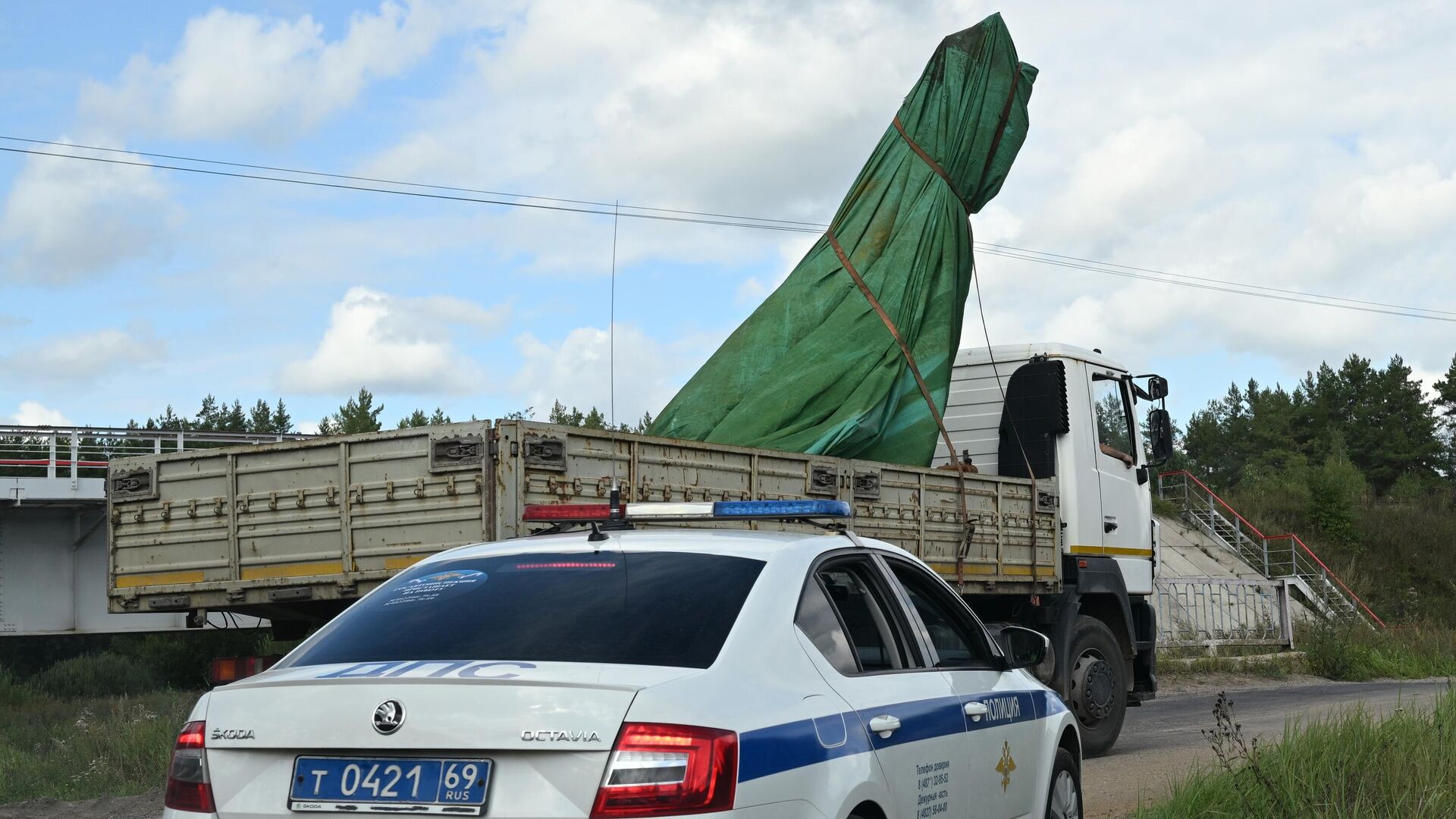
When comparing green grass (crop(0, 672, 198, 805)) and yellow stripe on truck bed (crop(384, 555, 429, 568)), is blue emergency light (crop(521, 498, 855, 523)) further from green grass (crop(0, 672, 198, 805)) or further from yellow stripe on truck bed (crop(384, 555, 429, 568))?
green grass (crop(0, 672, 198, 805))

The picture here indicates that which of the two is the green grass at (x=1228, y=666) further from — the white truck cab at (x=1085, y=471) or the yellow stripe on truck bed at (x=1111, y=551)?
the white truck cab at (x=1085, y=471)

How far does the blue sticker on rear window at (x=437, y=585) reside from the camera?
13.9ft

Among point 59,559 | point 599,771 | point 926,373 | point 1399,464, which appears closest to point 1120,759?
point 926,373

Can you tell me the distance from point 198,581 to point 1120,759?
6972 millimetres

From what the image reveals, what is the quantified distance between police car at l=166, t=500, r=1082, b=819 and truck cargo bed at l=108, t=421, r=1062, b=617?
9.84 feet

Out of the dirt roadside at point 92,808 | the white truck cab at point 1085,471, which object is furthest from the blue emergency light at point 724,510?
the white truck cab at point 1085,471

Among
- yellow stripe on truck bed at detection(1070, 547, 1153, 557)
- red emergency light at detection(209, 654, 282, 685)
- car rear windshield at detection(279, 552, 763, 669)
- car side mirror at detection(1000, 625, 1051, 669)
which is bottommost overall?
red emergency light at detection(209, 654, 282, 685)

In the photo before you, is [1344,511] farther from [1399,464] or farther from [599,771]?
[599,771]

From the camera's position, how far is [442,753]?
332cm

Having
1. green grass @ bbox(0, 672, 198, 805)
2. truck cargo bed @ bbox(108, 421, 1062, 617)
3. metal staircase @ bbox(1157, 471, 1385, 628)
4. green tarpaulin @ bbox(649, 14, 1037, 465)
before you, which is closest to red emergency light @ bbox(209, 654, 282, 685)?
truck cargo bed @ bbox(108, 421, 1062, 617)

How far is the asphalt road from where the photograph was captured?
878cm

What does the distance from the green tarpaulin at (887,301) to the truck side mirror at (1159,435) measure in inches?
73.0

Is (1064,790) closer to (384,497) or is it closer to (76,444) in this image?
(384,497)

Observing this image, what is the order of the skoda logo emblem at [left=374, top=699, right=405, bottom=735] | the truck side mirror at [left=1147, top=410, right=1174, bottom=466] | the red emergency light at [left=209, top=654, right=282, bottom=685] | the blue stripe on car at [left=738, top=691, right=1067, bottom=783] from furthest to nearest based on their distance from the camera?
1. the truck side mirror at [left=1147, top=410, right=1174, bottom=466]
2. the red emergency light at [left=209, top=654, right=282, bottom=685]
3. the blue stripe on car at [left=738, top=691, right=1067, bottom=783]
4. the skoda logo emblem at [left=374, top=699, right=405, bottom=735]
